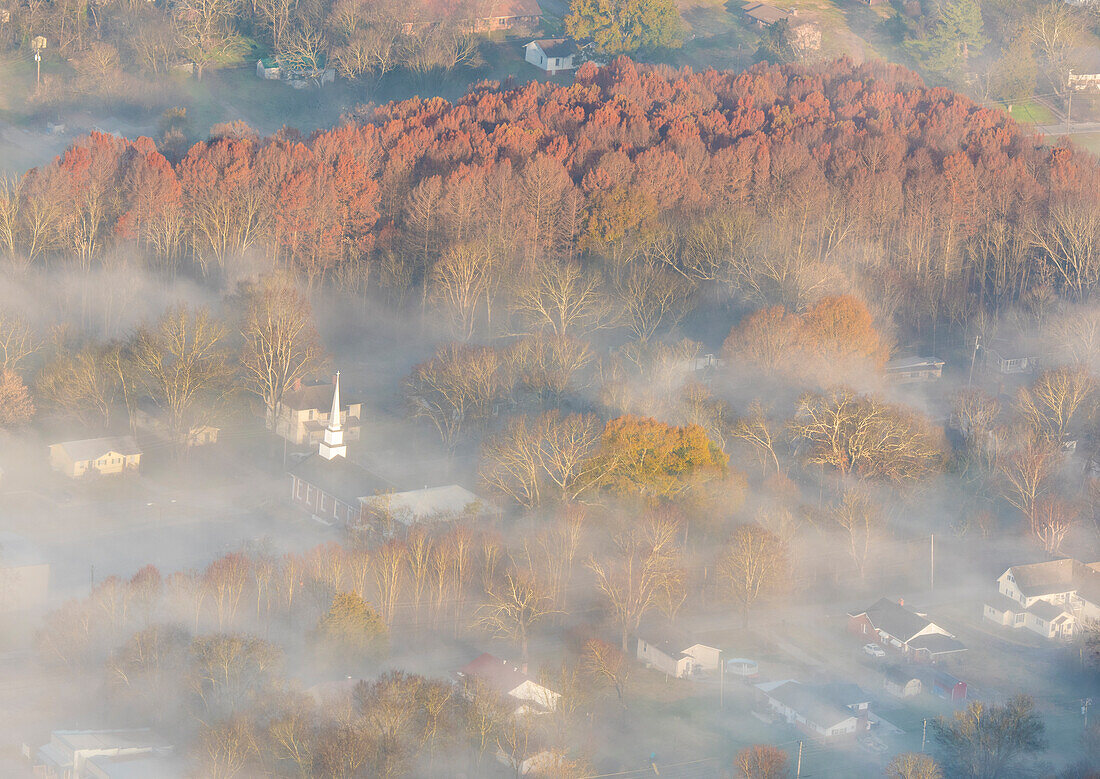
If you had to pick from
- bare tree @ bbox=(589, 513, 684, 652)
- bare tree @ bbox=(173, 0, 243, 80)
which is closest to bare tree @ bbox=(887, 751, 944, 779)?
bare tree @ bbox=(589, 513, 684, 652)

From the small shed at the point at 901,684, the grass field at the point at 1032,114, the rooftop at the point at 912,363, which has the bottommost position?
the small shed at the point at 901,684

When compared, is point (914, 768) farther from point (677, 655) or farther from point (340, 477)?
point (340, 477)

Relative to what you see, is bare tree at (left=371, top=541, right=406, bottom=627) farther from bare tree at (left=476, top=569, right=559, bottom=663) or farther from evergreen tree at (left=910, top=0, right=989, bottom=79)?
evergreen tree at (left=910, top=0, right=989, bottom=79)

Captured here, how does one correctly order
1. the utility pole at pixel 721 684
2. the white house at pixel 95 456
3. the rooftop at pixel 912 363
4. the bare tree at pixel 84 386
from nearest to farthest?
the utility pole at pixel 721 684, the white house at pixel 95 456, the bare tree at pixel 84 386, the rooftop at pixel 912 363

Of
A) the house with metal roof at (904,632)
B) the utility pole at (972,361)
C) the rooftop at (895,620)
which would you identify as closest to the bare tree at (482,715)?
the house with metal roof at (904,632)

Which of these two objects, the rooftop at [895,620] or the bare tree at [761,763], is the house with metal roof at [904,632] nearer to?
the rooftop at [895,620]

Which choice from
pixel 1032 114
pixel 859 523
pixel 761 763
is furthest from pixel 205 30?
pixel 761 763
